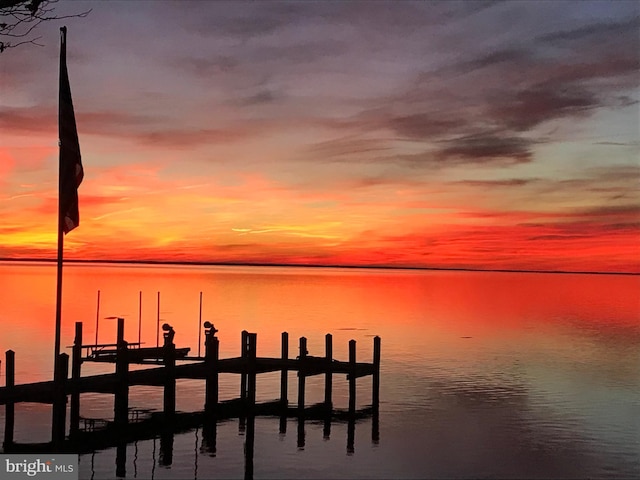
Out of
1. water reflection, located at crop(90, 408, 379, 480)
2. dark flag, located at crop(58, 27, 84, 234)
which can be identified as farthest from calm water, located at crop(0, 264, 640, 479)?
dark flag, located at crop(58, 27, 84, 234)

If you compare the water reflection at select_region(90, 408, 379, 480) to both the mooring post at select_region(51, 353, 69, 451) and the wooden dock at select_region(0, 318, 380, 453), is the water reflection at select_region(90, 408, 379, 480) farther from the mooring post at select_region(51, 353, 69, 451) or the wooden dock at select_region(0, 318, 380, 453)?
the mooring post at select_region(51, 353, 69, 451)

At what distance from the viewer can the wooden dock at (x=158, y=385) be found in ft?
80.4

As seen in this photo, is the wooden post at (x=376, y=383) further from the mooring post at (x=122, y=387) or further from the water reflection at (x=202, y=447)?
the mooring post at (x=122, y=387)

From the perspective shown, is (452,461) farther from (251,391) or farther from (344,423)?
(251,391)

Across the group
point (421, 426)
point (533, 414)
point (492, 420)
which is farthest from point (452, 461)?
point (533, 414)

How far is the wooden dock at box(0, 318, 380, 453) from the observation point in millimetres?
24500

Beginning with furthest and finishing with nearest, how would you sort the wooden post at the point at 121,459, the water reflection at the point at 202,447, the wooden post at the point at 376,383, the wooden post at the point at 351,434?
1. the wooden post at the point at 376,383
2. the wooden post at the point at 351,434
3. the water reflection at the point at 202,447
4. the wooden post at the point at 121,459

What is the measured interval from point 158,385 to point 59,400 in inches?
189

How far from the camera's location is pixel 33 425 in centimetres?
2866

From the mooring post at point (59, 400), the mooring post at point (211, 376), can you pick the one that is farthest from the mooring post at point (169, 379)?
the mooring post at point (59, 400)

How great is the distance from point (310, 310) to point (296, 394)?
65.4 m

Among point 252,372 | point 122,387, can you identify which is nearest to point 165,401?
point 122,387

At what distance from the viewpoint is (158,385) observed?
28.4 metres

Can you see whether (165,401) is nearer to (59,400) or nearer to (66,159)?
(59,400)
